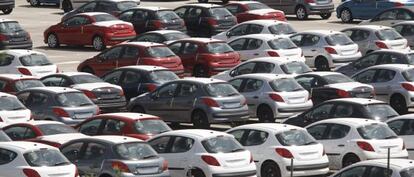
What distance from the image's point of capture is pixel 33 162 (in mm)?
23672

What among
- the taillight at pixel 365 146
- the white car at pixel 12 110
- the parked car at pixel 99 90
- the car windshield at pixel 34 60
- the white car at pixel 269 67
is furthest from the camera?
the car windshield at pixel 34 60

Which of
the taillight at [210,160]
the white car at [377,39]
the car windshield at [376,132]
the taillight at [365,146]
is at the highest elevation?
the taillight at [210,160]

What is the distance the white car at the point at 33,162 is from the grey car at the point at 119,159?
31.6 inches

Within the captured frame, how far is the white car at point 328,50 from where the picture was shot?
41312 mm

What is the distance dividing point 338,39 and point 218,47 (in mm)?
3889

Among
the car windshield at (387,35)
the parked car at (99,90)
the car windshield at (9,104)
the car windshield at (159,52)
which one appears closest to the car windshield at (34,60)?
the car windshield at (159,52)

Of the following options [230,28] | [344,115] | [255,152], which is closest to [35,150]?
[255,152]

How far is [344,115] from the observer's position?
30578mm

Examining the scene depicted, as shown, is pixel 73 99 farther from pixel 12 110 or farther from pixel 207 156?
pixel 207 156

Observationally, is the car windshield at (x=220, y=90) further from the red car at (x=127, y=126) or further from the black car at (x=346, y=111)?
the red car at (x=127, y=126)

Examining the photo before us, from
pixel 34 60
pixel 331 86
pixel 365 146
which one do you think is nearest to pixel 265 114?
pixel 331 86

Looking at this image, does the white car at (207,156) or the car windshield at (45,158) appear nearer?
the car windshield at (45,158)

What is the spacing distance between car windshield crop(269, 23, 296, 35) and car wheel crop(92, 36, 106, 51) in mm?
6166

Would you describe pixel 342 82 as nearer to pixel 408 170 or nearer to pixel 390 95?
pixel 390 95
